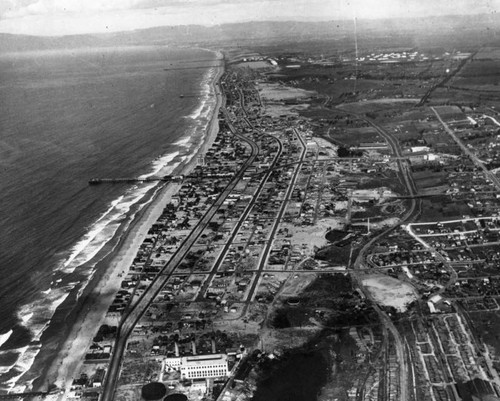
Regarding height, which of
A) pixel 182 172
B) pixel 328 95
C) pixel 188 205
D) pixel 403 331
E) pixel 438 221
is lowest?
pixel 403 331

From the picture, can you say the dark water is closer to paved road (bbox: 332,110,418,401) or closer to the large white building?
the large white building

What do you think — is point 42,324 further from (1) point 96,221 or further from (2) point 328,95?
(2) point 328,95

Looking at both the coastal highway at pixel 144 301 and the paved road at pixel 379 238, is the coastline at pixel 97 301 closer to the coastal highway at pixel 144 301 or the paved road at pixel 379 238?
the coastal highway at pixel 144 301

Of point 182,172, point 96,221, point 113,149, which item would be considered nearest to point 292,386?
point 96,221

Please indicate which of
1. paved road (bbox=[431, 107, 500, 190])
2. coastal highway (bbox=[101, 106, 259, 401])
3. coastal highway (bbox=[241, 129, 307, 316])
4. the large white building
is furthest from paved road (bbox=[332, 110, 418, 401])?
coastal highway (bbox=[101, 106, 259, 401])

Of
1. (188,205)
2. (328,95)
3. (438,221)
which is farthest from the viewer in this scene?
(328,95)

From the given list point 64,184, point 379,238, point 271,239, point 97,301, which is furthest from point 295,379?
point 64,184

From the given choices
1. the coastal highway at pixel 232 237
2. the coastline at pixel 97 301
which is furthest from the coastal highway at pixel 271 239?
the coastline at pixel 97 301
